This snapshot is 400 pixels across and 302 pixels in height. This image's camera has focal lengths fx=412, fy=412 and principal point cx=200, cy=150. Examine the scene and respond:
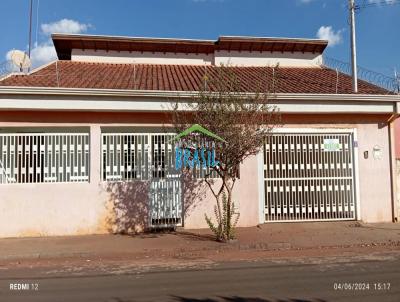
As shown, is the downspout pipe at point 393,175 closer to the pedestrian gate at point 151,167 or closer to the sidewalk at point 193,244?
the sidewalk at point 193,244

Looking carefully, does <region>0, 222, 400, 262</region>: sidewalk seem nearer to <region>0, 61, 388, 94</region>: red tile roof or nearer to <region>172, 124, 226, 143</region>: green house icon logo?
<region>172, 124, 226, 143</region>: green house icon logo

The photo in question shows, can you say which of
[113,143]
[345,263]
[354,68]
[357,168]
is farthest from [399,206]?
[113,143]

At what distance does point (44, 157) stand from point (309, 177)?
6991mm

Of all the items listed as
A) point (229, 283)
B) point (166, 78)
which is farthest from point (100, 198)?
point (229, 283)

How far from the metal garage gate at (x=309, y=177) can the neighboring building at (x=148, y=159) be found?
0.09 feet

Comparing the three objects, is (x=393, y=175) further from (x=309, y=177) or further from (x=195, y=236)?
(x=195, y=236)

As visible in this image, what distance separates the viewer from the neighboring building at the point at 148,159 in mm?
10008

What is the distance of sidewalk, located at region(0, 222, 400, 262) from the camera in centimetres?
831

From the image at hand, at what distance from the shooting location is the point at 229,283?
5961mm

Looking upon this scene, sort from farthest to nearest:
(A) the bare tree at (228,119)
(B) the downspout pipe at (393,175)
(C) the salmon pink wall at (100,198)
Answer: (B) the downspout pipe at (393,175)
(C) the salmon pink wall at (100,198)
(A) the bare tree at (228,119)

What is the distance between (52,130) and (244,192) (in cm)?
522

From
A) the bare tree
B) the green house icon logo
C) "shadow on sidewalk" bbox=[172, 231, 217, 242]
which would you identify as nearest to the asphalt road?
"shadow on sidewalk" bbox=[172, 231, 217, 242]

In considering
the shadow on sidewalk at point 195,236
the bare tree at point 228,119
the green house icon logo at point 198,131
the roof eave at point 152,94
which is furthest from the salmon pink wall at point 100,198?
the green house icon logo at point 198,131

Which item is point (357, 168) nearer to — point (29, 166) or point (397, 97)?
point (397, 97)
